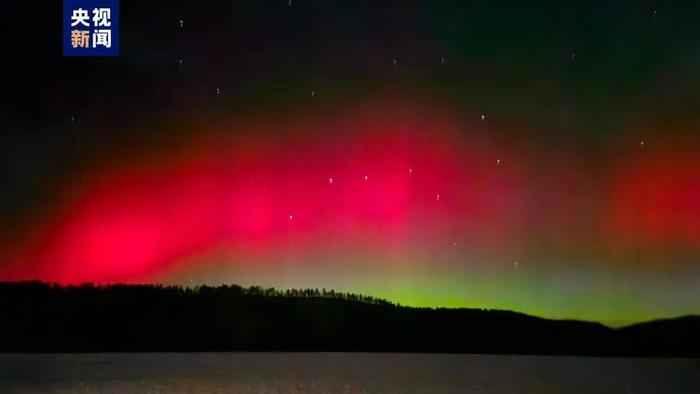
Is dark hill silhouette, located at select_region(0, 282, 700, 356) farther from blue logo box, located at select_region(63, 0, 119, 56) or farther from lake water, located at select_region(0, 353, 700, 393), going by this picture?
blue logo box, located at select_region(63, 0, 119, 56)

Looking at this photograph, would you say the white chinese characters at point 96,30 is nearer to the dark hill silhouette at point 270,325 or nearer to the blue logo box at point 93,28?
the blue logo box at point 93,28

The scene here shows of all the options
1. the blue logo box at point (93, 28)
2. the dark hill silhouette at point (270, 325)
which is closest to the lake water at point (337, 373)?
the dark hill silhouette at point (270, 325)

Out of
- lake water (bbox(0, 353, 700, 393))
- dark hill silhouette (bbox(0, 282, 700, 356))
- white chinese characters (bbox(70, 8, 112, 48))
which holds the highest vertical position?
white chinese characters (bbox(70, 8, 112, 48))

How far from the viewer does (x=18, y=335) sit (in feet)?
Answer: 24.4

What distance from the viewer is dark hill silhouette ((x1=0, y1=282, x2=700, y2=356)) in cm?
734

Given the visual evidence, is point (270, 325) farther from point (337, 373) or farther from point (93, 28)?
point (93, 28)

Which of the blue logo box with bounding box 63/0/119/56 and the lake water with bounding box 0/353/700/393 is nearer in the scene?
the lake water with bounding box 0/353/700/393

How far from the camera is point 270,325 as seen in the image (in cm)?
753

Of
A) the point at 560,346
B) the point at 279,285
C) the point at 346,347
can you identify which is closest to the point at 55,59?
the point at 279,285

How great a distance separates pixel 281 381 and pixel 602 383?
2125 millimetres

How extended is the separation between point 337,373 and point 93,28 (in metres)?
4.03

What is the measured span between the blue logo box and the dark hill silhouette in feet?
7.22

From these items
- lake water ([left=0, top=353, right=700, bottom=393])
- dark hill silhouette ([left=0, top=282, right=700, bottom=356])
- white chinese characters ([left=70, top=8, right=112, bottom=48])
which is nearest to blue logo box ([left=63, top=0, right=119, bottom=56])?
white chinese characters ([left=70, top=8, right=112, bottom=48])

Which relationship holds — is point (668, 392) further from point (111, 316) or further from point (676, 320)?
point (111, 316)
